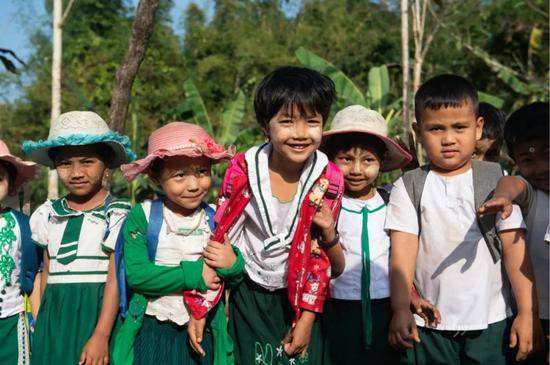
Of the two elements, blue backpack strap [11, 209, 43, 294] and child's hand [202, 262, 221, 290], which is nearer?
child's hand [202, 262, 221, 290]

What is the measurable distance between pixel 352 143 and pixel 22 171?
169cm

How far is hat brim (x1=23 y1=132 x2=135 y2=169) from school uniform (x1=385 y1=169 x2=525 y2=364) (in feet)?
4.45

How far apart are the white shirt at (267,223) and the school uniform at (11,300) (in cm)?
111

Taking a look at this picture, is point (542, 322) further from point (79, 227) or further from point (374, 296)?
point (79, 227)

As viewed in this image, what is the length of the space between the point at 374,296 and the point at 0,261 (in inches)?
69.0

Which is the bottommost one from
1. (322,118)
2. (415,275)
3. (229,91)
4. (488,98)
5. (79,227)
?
(415,275)

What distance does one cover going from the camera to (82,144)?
2.81 m

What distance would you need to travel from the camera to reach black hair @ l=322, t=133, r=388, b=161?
284 cm

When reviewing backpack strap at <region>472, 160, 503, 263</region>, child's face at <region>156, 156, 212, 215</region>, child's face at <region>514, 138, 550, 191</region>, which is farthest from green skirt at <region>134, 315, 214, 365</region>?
child's face at <region>514, 138, 550, 191</region>

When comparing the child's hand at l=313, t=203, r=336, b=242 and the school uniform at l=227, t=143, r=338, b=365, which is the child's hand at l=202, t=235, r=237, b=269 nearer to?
the school uniform at l=227, t=143, r=338, b=365

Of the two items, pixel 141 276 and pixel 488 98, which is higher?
pixel 488 98

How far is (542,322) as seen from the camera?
2.48 meters

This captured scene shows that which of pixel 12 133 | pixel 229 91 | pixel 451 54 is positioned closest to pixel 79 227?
pixel 451 54

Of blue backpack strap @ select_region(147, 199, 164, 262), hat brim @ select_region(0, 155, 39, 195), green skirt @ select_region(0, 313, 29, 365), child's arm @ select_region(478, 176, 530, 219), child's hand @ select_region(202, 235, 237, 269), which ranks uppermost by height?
hat brim @ select_region(0, 155, 39, 195)
